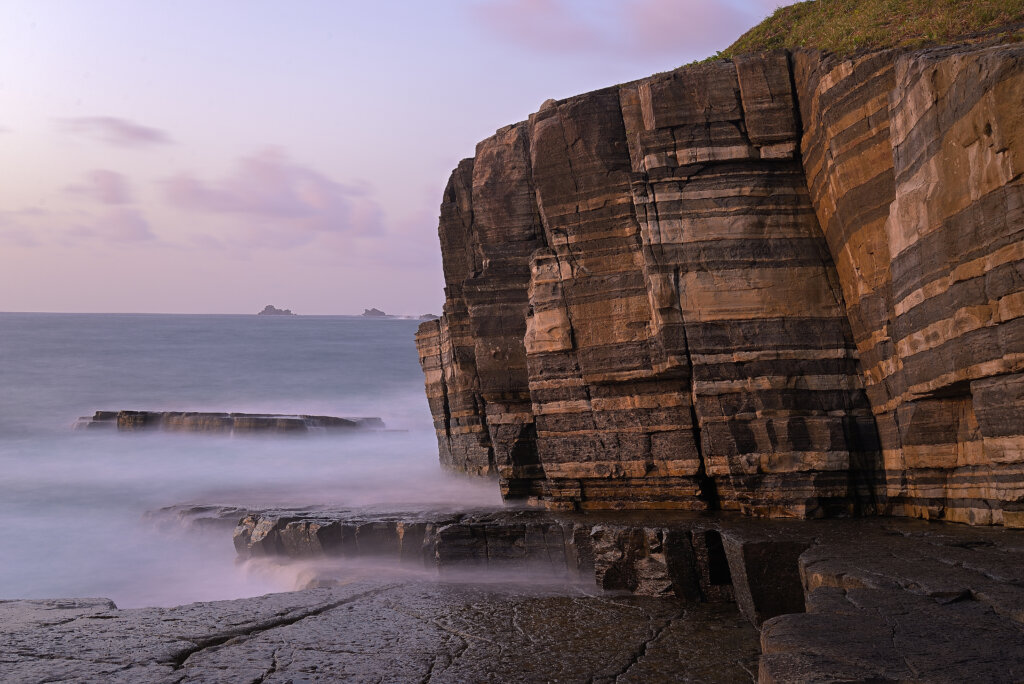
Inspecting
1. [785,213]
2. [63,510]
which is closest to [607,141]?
[785,213]

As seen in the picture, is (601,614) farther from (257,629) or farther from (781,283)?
(781,283)

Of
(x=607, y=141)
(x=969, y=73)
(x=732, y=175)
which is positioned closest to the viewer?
(x=969, y=73)

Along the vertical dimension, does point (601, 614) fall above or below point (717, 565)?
below

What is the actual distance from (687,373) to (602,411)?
50.1 inches

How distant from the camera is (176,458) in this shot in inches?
920

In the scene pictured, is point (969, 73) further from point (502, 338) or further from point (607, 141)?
point (502, 338)

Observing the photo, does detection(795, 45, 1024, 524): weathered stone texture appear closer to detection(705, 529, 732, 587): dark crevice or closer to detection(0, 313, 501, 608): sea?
detection(705, 529, 732, 587): dark crevice

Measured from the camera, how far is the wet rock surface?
5.49 meters

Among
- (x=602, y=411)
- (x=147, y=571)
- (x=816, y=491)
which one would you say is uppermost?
(x=602, y=411)

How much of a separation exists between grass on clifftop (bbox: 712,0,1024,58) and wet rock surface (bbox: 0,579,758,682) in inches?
231

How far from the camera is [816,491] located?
823cm

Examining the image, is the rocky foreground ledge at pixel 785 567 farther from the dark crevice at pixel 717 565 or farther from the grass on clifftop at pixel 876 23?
the grass on clifftop at pixel 876 23

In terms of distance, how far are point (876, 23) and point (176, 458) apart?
21.5 m

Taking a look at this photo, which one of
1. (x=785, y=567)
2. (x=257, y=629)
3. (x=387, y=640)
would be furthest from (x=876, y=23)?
(x=257, y=629)
